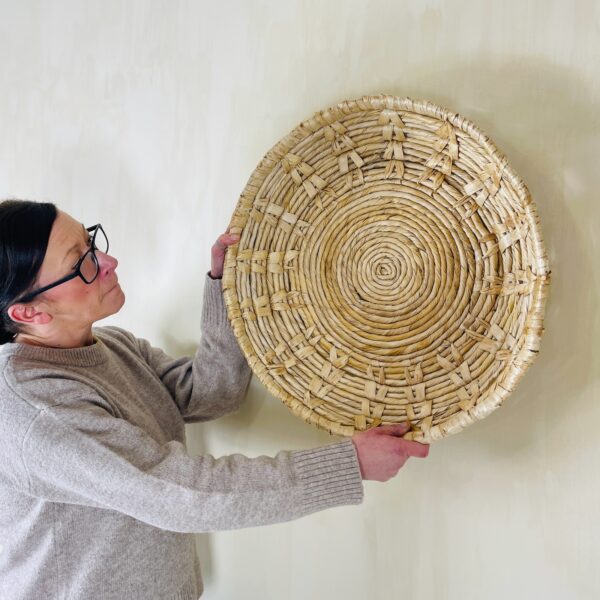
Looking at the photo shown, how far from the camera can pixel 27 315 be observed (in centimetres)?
92

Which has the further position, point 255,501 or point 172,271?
A: point 172,271

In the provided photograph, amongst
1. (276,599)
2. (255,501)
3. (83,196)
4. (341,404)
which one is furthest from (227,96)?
(276,599)

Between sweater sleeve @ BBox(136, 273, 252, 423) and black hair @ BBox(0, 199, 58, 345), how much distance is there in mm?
301

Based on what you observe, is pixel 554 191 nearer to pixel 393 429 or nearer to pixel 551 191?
pixel 551 191

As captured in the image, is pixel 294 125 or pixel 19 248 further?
pixel 294 125

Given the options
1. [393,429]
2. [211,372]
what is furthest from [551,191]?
[211,372]

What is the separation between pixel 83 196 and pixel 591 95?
1106mm

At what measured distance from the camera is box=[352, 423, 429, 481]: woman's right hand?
0.85 meters

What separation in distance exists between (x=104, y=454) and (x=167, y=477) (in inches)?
3.5

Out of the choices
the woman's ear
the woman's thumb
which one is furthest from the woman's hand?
the woman's thumb

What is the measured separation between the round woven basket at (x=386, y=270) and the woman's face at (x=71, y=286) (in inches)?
7.7

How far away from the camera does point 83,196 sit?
4.78ft

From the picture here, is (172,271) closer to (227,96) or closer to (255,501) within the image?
(227,96)

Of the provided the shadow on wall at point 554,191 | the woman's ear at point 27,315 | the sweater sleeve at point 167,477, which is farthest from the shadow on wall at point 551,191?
the woman's ear at point 27,315
